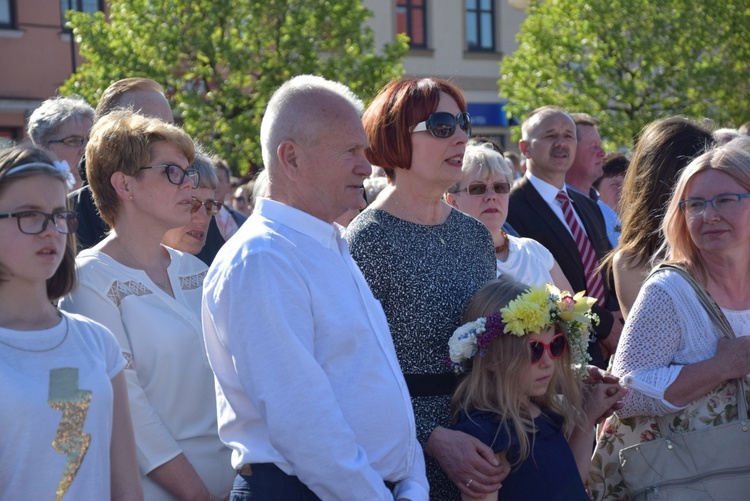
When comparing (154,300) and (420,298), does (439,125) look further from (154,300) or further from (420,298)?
(154,300)

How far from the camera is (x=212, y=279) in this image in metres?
2.99

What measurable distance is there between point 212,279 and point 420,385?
40.8 inches

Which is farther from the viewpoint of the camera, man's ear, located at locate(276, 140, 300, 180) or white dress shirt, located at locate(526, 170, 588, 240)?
white dress shirt, located at locate(526, 170, 588, 240)

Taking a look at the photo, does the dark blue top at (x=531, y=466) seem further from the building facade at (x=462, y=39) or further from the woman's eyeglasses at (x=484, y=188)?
the building facade at (x=462, y=39)

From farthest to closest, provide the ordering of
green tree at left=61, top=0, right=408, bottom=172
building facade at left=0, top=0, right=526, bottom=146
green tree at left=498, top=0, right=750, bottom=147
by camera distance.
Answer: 1. building facade at left=0, top=0, right=526, bottom=146
2. green tree at left=498, top=0, right=750, bottom=147
3. green tree at left=61, top=0, right=408, bottom=172

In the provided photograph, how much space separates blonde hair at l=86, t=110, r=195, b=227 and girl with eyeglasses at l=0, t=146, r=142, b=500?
622 millimetres

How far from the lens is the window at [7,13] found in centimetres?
2152

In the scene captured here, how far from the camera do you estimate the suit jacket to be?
634 cm

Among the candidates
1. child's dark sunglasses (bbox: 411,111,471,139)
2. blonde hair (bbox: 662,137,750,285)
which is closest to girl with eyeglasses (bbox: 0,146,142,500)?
child's dark sunglasses (bbox: 411,111,471,139)

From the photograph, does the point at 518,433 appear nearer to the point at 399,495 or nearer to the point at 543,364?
the point at 543,364

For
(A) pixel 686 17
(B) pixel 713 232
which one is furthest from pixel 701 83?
(B) pixel 713 232

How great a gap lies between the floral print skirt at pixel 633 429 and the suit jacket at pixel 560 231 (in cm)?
201

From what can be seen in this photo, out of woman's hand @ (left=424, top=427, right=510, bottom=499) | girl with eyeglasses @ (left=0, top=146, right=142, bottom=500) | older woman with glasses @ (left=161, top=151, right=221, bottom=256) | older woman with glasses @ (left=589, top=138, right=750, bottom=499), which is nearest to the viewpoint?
girl with eyeglasses @ (left=0, top=146, right=142, bottom=500)

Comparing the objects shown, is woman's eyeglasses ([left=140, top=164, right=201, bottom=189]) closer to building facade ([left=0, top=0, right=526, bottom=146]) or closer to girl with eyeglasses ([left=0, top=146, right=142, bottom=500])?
girl with eyeglasses ([left=0, top=146, right=142, bottom=500])
